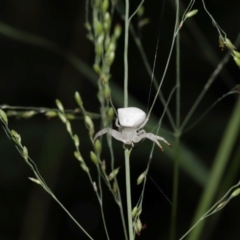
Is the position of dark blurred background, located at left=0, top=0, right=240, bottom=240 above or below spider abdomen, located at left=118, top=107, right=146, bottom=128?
above

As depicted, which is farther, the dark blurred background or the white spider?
the dark blurred background

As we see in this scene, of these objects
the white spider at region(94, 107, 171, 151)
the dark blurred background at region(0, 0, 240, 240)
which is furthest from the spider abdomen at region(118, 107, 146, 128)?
the dark blurred background at region(0, 0, 240, 240)

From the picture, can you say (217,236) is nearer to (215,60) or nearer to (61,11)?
(215,60)

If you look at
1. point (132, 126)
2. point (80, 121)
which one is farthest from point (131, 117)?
point (80, 121)

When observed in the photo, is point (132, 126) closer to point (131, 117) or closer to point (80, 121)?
point (131, 117)

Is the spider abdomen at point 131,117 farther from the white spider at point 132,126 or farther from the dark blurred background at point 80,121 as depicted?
the dark blurred background at point 80,121

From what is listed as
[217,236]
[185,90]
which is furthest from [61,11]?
[217,236]

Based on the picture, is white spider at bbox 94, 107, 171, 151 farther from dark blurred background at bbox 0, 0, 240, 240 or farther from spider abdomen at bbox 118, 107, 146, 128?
dark blurred background at bbox 0, 0, 240, 240
